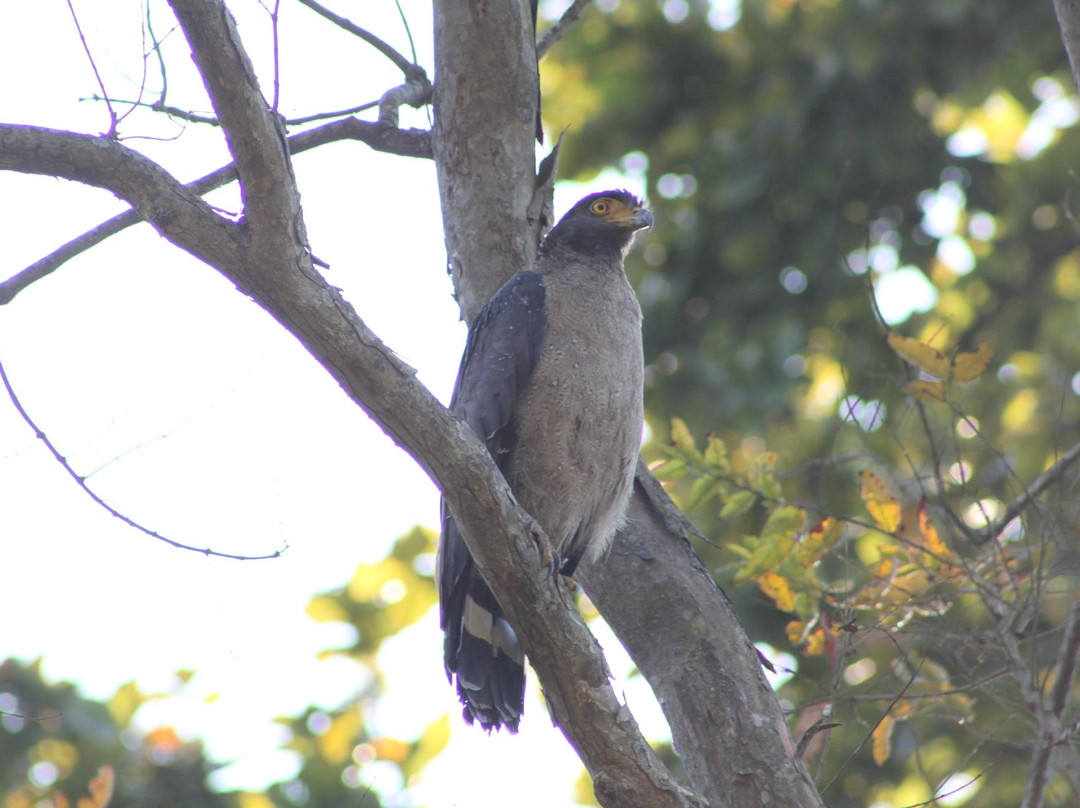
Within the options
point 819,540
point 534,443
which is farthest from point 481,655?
point 819,540

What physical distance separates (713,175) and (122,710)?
596cm

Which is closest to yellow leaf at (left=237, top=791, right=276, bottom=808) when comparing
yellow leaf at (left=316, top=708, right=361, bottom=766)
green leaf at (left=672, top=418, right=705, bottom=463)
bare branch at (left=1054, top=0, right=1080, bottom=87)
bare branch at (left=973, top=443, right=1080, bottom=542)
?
yellow leaf at (left=316, top=708, right=361, bottom=766)

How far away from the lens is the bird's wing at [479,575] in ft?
14.2

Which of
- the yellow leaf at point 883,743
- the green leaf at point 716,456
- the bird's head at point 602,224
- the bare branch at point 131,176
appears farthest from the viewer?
the bird's head at point 602,224

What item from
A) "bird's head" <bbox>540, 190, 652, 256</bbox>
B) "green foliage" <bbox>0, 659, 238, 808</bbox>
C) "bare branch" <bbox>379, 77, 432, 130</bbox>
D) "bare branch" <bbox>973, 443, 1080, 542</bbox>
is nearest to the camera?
"bare branch" <bbox>973, 443, 1080, 542</bbox>

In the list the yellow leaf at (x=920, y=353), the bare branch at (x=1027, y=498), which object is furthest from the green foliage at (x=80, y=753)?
the yellow leaf at (x=920, y=353)

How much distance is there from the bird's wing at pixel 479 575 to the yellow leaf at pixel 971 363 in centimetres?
168

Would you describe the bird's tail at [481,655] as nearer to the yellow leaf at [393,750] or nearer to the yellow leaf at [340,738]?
the yellow leaf at [393,750]

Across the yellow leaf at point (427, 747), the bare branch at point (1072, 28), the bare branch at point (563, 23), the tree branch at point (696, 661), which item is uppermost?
the bare branch at point (563, 23)

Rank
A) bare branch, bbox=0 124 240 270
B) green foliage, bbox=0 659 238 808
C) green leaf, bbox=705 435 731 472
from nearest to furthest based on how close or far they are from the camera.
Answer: bare branch, bbox=0 124 240 270, green leaf, bbox=705 435 731 472, green foliage, bbox=0 659 238 808

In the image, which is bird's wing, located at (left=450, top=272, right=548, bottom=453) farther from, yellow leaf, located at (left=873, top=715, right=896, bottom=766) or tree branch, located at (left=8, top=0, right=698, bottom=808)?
yellow leaf, located at (left=873, top=715, right=896, bottom=766)

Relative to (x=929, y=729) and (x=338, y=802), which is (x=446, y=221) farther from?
(x=929, y=729)

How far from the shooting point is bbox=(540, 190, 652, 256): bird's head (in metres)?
5.27

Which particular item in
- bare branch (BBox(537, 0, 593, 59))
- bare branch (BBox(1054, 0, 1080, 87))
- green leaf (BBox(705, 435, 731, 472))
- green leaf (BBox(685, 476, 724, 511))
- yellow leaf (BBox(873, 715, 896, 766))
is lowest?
yellow leaf (BBox(873, 715, 896, 766))
